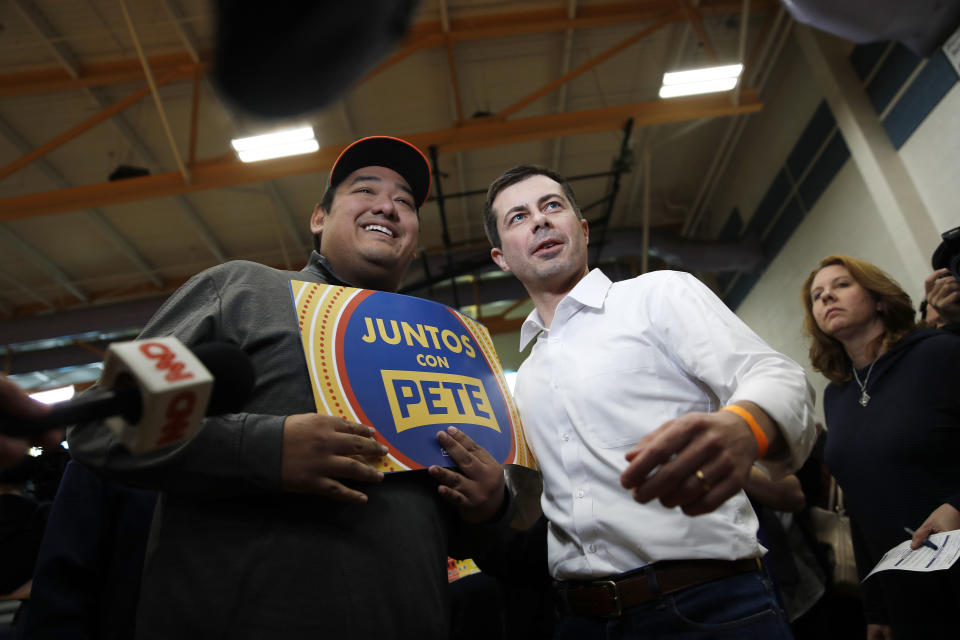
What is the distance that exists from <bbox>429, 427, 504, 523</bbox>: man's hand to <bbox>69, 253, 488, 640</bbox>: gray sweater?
7 centimetres

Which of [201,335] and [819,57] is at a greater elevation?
[819,57]

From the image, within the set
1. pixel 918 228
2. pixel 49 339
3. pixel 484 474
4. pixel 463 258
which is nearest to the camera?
pixel 484 474

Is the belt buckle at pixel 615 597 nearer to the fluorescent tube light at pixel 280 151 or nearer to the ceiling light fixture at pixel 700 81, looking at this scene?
the fluorescent tube light at pixel 280 151

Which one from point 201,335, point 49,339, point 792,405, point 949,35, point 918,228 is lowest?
point 792,405

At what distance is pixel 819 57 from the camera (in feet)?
18.5

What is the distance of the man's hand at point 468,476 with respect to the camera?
1.16 m

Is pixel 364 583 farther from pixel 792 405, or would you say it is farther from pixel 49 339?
pixel 49 339

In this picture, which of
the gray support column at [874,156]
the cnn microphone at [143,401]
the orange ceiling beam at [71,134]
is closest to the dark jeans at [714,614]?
the cnn microphone at [143,401]

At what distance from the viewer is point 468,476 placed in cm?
120

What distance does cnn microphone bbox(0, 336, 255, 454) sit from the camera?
0.48 meters

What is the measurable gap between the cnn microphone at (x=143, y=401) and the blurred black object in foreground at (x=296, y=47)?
24 centimetres

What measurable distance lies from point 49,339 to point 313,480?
9148mm

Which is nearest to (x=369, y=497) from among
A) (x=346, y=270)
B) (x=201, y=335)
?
(x=201, y=335)

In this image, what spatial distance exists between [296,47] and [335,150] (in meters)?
5.61
